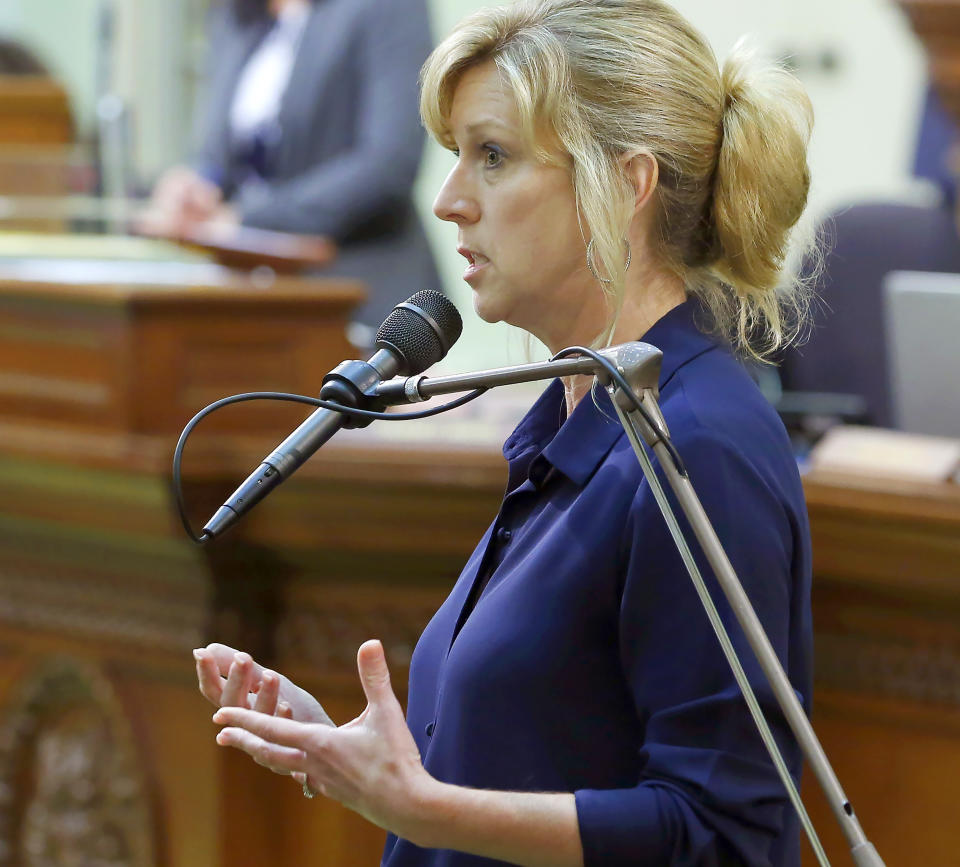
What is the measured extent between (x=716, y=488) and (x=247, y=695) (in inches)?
16.3

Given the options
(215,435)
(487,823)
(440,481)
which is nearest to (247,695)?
(487,823)

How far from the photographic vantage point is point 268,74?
133 inches

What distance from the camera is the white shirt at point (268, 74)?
333cm

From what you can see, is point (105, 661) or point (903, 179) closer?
point (105, 661)

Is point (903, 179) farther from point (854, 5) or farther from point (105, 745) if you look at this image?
point (105, 745)

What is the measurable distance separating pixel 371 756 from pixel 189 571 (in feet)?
4.29

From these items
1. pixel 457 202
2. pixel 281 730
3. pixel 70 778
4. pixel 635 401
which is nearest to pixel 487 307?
pixel 457 202

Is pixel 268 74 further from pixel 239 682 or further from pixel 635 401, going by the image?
pixel 635 401

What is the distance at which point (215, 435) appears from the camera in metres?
2.26

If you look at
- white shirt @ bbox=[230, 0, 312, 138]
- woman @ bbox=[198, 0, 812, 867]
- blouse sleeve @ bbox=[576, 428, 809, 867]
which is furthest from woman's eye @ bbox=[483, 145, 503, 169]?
white shirt @ bbox=[230, 0, 312, 138]

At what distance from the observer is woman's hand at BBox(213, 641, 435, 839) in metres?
1.04

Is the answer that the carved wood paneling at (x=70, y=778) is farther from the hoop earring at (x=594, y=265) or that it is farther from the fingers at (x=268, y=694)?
the hoop earring at (x=594, y=265)

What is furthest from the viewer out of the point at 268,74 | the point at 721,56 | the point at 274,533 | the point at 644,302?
the point at 721,56

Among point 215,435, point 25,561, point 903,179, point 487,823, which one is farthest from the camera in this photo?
point 903,179
